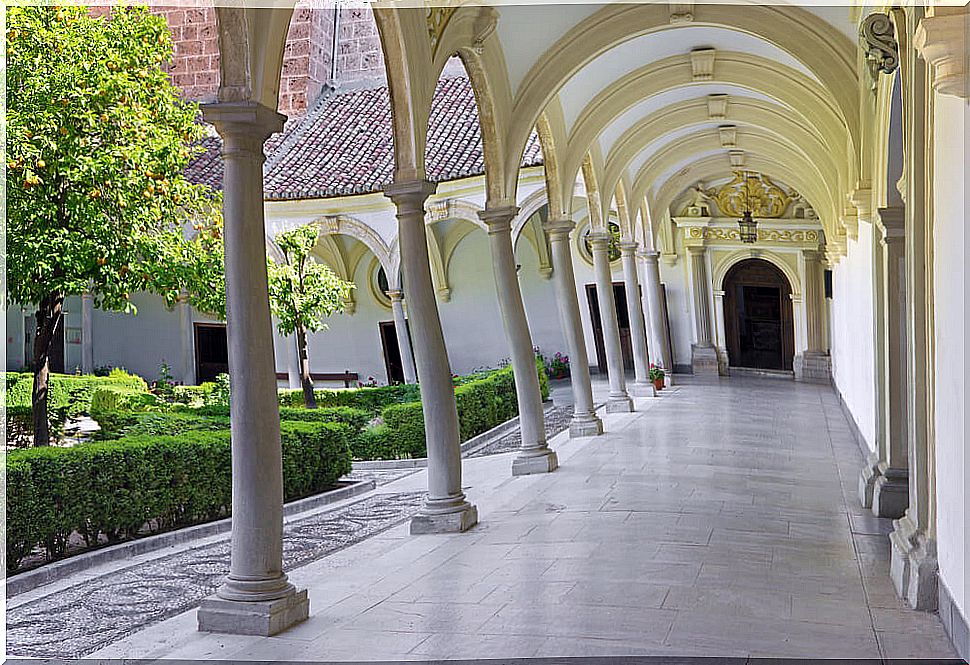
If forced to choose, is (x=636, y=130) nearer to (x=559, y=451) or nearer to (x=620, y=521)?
(x=559, y=451)

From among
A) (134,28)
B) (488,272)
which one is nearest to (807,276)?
(488,272)

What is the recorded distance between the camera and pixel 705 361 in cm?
2594

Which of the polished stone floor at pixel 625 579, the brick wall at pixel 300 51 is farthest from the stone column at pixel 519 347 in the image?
the brick wall at pixel 300 51

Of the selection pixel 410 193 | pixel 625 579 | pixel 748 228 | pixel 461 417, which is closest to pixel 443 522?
pixel 625 579

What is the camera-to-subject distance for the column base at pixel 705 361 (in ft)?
84.9

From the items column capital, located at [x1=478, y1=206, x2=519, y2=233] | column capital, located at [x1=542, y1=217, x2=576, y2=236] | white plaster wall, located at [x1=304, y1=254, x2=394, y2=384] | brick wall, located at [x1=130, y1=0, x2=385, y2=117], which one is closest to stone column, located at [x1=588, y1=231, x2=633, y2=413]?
column capital, located at [x1=542, y1=217, x2=576, y2=236]

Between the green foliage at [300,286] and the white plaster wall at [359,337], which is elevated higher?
the green foliage at [300,286]

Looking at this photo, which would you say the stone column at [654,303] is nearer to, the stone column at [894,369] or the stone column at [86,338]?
the stone column at [894,369]

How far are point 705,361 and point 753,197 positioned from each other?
4394 millimetres

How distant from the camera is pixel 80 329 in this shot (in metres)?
27.2

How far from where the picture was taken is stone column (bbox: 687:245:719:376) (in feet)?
85.1

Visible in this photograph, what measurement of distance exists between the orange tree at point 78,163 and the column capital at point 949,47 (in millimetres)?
8894

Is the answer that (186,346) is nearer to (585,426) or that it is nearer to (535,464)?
(585,426)

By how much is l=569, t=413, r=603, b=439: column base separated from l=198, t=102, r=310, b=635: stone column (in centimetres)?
861
